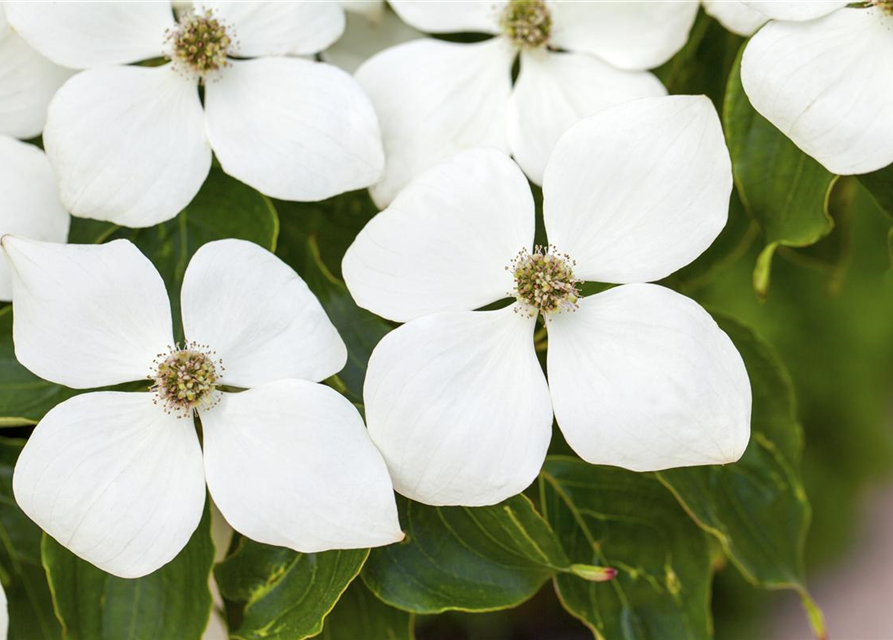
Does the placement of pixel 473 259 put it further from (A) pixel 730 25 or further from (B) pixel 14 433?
(B) pixel 14 433

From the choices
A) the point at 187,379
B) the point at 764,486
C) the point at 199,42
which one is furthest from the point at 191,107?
the point at 764,486

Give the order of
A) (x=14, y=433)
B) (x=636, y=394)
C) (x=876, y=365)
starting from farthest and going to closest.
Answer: (x=876, y=365), (x=14, y=433), (x=636, y=394)

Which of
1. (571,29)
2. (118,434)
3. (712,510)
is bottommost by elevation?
(712,510)

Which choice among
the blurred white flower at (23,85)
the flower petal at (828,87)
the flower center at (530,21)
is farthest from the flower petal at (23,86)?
the flower petal at (828,87)

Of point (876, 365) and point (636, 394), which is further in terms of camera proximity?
point (876, 365)

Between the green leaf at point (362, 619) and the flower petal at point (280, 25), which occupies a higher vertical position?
the flower petal at point (280, 25)

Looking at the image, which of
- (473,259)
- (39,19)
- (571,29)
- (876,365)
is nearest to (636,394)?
(473,259)

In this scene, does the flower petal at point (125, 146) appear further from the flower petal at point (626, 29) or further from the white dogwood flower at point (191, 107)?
the flower petal at point (626, 29)
